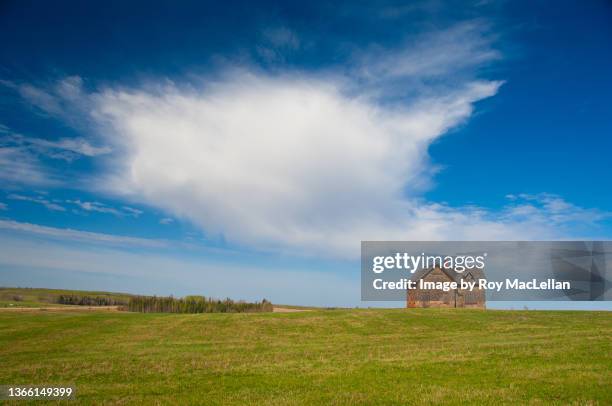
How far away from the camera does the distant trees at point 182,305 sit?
60.1 metres

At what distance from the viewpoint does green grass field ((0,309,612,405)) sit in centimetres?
1306

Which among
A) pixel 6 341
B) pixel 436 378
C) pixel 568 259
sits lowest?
pixel 6 341

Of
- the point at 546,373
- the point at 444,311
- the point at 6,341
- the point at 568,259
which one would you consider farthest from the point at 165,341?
the point at 568,259

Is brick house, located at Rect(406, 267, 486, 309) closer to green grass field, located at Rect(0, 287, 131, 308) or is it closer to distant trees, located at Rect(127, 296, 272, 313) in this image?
distant trees, located at Rect(127, 296, 272, 313)

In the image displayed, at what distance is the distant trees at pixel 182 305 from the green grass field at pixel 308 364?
2251 centimetres

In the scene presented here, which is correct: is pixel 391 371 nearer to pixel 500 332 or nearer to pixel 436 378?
pixel 436 378

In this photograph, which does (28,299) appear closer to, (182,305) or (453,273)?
(182,305)

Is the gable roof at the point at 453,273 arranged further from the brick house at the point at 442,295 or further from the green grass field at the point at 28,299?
the green grass field at the point at 28,299

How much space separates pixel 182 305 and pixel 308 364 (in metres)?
45.3

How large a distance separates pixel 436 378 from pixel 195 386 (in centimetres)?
863

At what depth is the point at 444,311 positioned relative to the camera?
4706 cm

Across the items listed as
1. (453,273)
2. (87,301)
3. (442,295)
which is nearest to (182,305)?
(87,301)

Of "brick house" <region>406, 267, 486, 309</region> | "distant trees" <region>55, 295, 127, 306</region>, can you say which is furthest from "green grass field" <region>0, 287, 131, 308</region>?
"brick house" <region>406, 267, 486, 309</region>

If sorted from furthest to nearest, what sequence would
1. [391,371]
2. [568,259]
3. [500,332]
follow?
[568,259], [500,332], [391,371]
